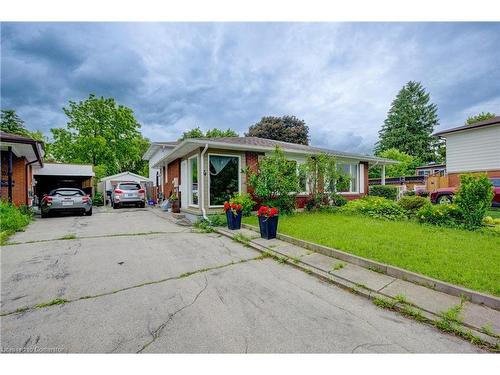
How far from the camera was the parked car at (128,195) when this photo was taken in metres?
13.6

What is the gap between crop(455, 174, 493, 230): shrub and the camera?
18.3 ft

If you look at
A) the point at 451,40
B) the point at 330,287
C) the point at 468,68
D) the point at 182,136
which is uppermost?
Result: the point at 182,136

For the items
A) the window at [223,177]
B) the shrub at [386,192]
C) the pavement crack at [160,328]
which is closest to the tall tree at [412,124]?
the shrub at [386,192]

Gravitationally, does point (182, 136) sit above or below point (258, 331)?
above

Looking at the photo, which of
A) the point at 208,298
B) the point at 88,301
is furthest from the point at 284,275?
the point at 88,301

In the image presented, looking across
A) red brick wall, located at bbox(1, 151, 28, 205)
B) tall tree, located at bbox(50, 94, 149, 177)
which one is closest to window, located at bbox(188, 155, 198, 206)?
red brick wall, located at bbox(1, 151, 28, 205)

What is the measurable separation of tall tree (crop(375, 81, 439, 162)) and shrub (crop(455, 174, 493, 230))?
3320 centimetres

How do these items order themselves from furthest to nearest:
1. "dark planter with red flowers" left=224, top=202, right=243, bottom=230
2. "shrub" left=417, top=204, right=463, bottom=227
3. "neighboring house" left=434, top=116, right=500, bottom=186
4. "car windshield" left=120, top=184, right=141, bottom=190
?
"car windshield" left=120, top=184, right=141, bottom=190
"neighboring house" left=434, top=116, right=500, bottom=186
"dark planter with red flowers" left=224, top=202, right=243, bottom=230
"shrub" left=417, top=204, right=463, bottom=227

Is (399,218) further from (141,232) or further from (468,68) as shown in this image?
(141,232)

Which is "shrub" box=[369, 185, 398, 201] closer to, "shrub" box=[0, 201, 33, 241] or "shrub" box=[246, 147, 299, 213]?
"shrub" box=[246, 147, 299, 213]

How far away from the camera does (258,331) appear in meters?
2.08

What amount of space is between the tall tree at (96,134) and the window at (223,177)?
21459 millimetres

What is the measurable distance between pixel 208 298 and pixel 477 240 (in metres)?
5.62

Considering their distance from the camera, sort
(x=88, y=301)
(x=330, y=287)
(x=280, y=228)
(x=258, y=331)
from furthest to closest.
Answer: (x=280, y=228) < (x=330, y=287) < (x=88, y=301) < (x=258, y=331)
